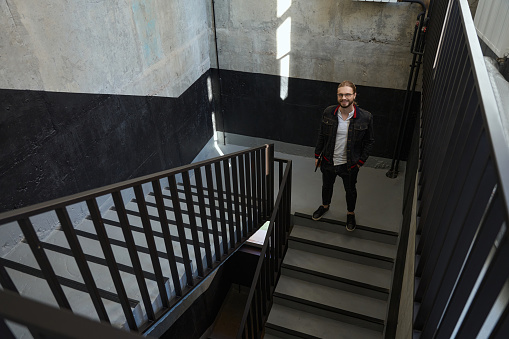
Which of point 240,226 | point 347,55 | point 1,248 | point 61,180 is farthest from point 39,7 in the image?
point 347,55

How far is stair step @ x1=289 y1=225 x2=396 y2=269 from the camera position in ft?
15.6

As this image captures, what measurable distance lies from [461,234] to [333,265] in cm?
376

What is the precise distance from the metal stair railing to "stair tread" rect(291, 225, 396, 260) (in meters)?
0.99

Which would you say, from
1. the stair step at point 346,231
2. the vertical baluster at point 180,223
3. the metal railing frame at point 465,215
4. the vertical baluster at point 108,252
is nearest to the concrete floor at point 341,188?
the stair step at point 346,231

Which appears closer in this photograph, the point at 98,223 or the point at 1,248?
the point at 98,223

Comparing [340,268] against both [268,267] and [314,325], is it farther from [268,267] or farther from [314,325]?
[268,267]

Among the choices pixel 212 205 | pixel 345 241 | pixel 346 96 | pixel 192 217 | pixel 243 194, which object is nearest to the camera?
pixel 192 217

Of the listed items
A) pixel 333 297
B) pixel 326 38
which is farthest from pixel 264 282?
pixel 326 38

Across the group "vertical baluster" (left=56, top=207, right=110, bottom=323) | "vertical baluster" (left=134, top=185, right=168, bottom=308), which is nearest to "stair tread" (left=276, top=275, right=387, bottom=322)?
"vertical baluster" (left=134, top=185, right=168, bottom=308)

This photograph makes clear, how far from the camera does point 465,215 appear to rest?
1.23 meters

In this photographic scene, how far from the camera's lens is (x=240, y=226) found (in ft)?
12.5

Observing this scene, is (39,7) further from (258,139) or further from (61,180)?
(258,139)

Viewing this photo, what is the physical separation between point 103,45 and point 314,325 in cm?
395

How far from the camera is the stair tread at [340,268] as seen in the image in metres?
4.61
